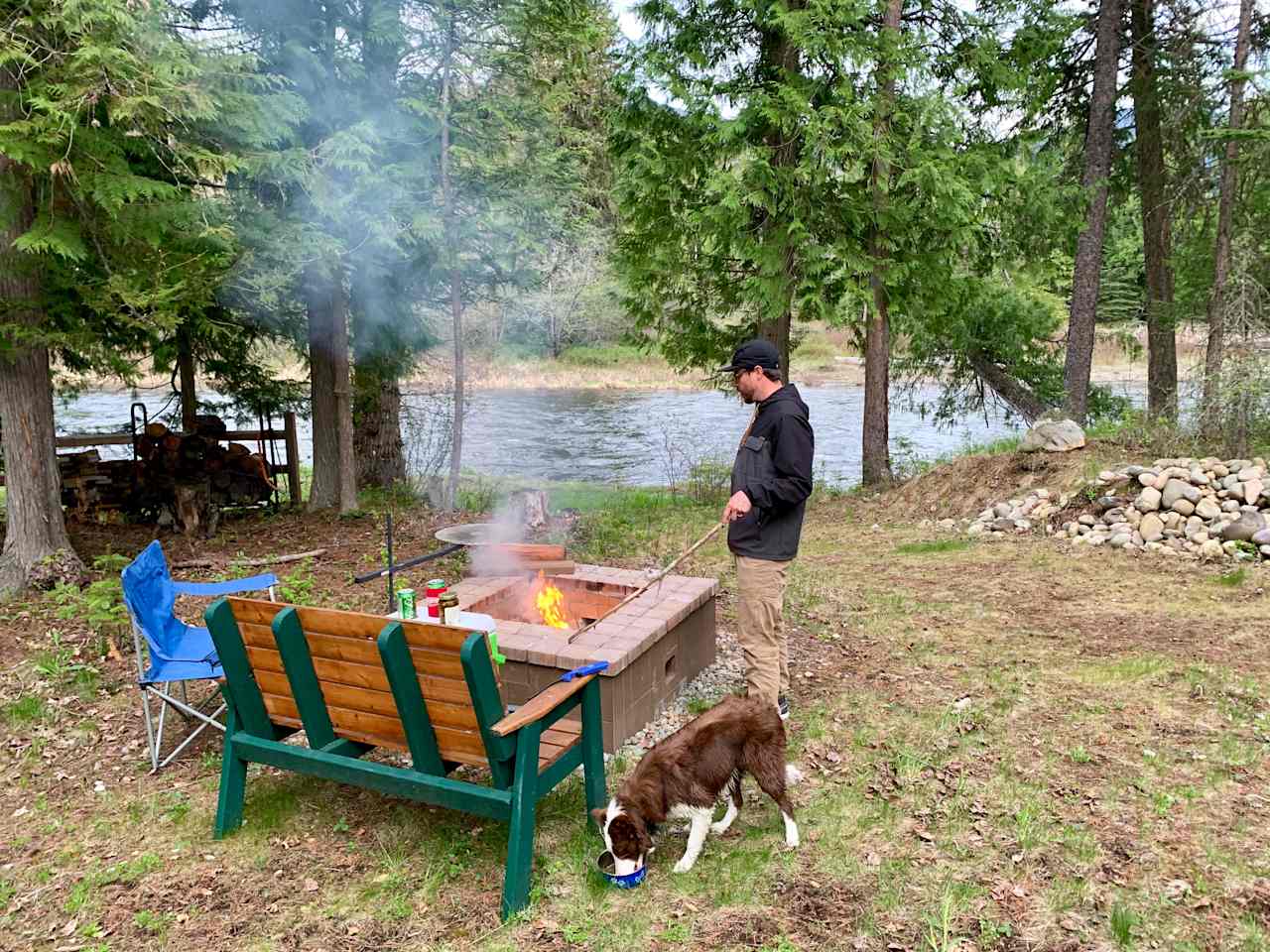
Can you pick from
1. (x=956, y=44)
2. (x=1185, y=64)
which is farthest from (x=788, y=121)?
(x=1185, y=64)

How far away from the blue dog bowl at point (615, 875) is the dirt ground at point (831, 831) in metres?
0.04

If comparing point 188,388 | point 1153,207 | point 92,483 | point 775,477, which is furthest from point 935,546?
point 92,483

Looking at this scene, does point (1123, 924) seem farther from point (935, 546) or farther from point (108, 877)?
point (935, 546)

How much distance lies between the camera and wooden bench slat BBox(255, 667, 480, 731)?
3055 millimetres

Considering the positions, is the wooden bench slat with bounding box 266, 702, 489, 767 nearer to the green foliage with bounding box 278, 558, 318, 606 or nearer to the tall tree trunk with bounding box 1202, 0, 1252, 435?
the green foliage with bounding box 278, 558, 318, 606

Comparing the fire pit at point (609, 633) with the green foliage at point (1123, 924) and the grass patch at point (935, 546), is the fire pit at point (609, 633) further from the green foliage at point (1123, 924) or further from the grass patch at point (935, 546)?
the grass patch at point (935, 546)

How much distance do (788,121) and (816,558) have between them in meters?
4.92

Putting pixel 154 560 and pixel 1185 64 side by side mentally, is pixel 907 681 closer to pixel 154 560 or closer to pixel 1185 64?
pixel 154 560

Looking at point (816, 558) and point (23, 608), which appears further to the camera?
point (816, 558)

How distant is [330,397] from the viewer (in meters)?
9.55

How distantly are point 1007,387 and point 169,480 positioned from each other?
1164 centimetres

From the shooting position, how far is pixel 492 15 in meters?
8.20

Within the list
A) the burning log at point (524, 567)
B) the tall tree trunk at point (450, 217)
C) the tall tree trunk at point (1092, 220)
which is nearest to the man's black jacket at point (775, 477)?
the burning log at point (524, 567)

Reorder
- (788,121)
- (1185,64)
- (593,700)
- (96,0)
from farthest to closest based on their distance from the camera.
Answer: (1185,64)
(788,121)
(96,0)
(593,700)
